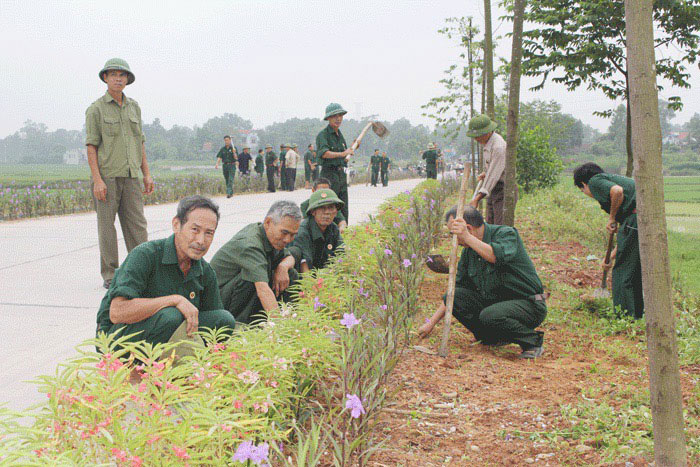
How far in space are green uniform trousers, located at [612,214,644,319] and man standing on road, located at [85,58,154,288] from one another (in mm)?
4104

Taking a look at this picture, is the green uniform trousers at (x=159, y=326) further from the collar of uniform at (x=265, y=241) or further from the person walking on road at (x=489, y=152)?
the person walking on road at (x=489, y=152)

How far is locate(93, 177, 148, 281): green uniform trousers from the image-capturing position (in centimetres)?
523

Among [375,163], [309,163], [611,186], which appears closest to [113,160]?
[611,186]

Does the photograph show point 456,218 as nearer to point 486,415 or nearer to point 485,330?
point 485,330

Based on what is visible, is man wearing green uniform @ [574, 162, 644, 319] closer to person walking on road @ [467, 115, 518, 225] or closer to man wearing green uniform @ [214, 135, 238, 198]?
person walking on road @ [467, 115, 518, 225]

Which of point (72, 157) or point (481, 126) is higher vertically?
point (72, 157)

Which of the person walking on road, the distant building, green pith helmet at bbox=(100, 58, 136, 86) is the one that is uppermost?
the distant building

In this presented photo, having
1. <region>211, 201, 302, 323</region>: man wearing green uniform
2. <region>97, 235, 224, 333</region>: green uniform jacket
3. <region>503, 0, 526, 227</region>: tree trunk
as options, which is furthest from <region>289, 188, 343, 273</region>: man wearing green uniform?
<region>97, 235, 224, 333</region>: green uniform jacket

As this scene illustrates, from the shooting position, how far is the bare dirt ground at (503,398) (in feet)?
8.27

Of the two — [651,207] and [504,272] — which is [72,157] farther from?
[651,207]

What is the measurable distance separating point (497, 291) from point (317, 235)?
4.76 feet

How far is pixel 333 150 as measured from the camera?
6621 mm

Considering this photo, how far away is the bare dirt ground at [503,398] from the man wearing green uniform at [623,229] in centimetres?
47

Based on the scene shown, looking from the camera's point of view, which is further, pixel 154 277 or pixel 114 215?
pixel 114 215
